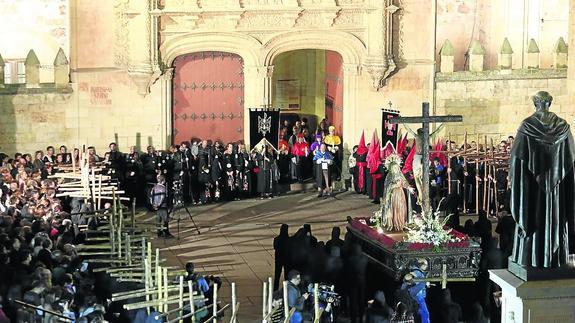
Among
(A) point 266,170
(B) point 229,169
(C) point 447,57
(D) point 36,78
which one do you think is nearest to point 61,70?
(D) point 36,78

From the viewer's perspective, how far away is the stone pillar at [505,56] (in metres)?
31.1

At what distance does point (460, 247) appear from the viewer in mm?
19672

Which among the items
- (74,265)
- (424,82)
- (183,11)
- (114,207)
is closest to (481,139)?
(424,82)

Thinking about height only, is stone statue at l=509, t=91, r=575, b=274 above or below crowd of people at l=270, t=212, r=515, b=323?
above

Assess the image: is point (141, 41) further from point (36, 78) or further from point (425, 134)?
point (425, 134)

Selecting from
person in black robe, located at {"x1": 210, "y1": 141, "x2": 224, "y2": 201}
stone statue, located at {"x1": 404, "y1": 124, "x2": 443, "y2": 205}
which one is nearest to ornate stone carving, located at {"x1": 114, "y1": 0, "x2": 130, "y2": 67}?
person in black robe, located at {"x1": 210, "y1": 141, "x2": 224, "y2": 201}

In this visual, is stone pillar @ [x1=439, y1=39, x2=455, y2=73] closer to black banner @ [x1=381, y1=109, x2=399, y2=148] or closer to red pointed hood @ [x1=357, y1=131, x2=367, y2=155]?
black banner @ [x1=381, y1=109, x2=399, y2=148]

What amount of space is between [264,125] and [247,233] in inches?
187

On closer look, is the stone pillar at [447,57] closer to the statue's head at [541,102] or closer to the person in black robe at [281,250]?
the person in black robe at [281,250]

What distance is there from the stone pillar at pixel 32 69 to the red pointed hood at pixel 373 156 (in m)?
8.17

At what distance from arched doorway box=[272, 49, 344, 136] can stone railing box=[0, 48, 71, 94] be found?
667cm

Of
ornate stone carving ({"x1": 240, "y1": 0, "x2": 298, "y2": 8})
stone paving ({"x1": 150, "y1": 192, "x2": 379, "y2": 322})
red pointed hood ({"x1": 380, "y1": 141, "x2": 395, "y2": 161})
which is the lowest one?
stone paving ({"x1": 150, "y1": 192, "x2": 379, "y2": 322})

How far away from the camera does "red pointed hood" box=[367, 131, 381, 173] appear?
29.4 meters

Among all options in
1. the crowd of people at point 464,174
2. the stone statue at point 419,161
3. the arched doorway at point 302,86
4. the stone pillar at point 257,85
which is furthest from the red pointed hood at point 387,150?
the stone statue at point 419,161
